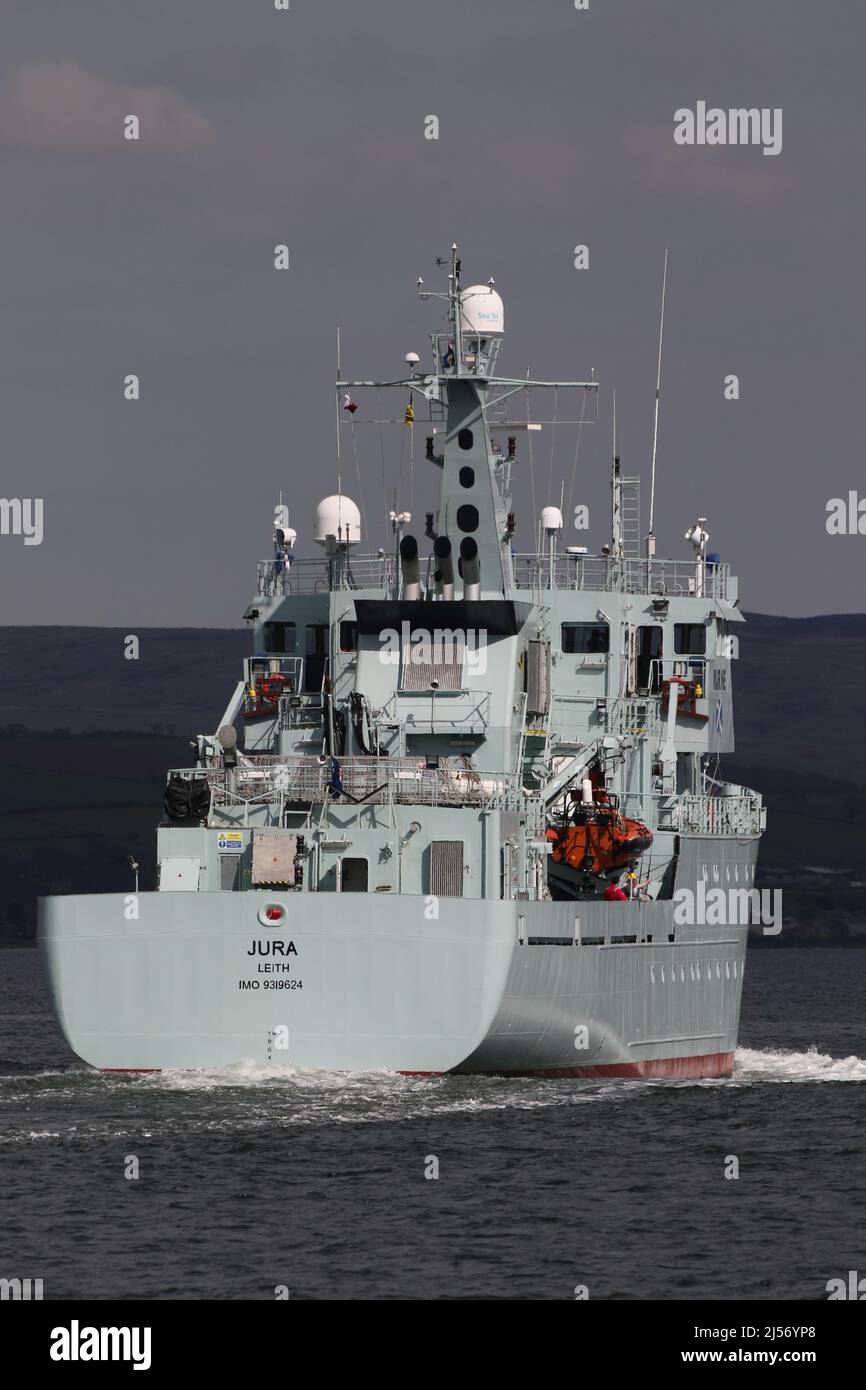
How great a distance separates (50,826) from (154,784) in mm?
11649

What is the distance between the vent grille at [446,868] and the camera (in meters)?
44.5

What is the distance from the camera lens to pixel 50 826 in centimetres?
18800

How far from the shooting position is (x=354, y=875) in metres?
44.8

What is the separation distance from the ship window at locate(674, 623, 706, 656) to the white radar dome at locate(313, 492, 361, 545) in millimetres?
7604

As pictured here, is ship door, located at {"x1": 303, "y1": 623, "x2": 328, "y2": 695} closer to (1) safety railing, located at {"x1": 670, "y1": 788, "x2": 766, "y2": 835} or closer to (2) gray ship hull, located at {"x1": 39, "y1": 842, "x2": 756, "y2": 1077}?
(1) safety railing, located at {"x1": 670, "y1": 788, "x2": 766, "y2": 835}

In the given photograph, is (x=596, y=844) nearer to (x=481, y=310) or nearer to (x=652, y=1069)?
(x=652, y=1069)

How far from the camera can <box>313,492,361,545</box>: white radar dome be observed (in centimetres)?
5469

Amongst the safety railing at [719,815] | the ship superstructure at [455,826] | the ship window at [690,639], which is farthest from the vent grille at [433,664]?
the ship window at [690,639]

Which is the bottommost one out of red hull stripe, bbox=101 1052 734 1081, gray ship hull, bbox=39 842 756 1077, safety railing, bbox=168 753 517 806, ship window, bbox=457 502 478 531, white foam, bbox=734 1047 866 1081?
white foam, bbox=734 1047 866 1081

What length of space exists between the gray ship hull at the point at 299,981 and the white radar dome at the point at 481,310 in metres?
14.5

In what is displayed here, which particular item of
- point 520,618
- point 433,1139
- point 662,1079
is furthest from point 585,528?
point 433,1139

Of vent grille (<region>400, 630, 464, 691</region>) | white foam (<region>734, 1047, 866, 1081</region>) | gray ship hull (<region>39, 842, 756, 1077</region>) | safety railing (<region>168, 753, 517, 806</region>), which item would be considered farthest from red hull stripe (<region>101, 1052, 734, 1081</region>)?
vent grille (<region>400, 630, 464, 691</region>)
